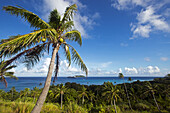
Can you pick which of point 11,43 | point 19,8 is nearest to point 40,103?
point 11,43

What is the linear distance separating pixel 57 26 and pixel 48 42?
1.03 m

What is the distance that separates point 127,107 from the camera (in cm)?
3825

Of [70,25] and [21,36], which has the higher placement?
[70,25]

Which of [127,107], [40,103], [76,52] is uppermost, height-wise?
[76,52]

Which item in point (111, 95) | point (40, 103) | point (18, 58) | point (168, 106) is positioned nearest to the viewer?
point (40, 103)

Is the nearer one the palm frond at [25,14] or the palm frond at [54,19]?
the palm frond at [25,14]

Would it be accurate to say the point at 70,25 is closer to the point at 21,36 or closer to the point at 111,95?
the point at 21,36

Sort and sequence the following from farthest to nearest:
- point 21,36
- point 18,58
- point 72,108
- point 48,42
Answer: point 72,108, point 48,42, point 18,58, point 21,36

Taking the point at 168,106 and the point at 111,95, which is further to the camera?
the point at 168,106

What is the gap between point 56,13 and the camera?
5.24 metres

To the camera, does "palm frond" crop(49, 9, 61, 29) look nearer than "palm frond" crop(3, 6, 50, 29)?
No

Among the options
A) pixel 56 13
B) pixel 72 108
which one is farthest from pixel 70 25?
pixel 72 108

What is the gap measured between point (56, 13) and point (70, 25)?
1073 millimetres

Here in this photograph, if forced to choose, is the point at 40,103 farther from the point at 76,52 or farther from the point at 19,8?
the point at 19,8
